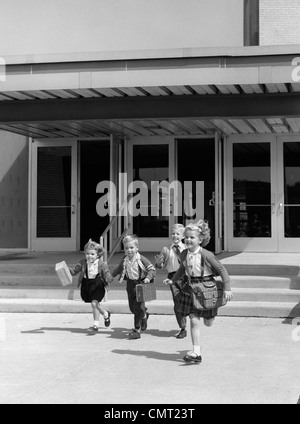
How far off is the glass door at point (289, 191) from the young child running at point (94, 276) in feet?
23.2

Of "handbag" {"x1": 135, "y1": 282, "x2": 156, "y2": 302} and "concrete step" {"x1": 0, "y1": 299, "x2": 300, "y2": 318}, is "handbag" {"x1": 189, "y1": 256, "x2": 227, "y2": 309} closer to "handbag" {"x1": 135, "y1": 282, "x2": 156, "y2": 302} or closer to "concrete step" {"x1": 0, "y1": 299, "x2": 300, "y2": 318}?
"handbag" {"x1": 135, "y1": 282, "x2": 156, "y2": 302}

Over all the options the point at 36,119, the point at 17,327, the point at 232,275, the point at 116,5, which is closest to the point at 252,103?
the point at 232,275

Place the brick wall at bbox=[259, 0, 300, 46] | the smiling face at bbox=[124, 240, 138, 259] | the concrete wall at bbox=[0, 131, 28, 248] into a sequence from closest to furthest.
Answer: the smiling face at bbox=[124, 240, 138, 259]
the concrete wall at bbox=[0, 131, 28, 248]
the brick wall at bbox=[259, 0, 300, 46]

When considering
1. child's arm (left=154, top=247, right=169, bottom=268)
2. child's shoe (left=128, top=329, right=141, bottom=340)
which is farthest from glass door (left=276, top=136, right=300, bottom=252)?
child's shoe (left=128, top=329, right=141, bottom=340)

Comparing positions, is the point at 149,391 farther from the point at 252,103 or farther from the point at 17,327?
the point at 252,103

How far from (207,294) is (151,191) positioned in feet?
29.0

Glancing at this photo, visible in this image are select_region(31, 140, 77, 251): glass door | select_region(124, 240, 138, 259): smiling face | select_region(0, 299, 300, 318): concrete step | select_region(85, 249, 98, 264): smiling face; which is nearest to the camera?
select_region(124, 240, 138, 259): smiling face

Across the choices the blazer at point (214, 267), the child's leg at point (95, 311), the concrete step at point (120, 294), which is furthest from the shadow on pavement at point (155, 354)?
the concrete step at point (120, 294)

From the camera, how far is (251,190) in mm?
14859

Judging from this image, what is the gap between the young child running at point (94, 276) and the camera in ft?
27.8

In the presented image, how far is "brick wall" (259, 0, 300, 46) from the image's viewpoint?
19422mm

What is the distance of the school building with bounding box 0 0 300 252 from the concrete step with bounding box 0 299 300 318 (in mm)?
2256

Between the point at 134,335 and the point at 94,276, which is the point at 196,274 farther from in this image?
the point at 94,276

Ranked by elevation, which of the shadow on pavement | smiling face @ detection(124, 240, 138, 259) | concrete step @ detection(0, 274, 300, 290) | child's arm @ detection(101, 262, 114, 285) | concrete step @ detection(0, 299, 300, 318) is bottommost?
the shadow on pavement
